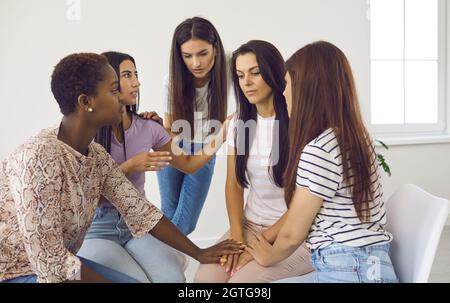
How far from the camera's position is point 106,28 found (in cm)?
152

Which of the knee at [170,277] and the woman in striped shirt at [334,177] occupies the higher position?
the woman in striped shirt at [334,177]

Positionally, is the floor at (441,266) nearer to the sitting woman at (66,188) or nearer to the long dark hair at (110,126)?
the sitting woman at (66,188)

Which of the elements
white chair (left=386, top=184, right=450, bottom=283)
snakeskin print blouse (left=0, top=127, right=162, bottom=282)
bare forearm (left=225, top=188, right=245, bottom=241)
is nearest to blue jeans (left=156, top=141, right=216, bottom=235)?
bare forearm (left=225, top=188, right=245, bottom=241)

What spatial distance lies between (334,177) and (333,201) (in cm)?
7

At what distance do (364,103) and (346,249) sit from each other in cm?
62

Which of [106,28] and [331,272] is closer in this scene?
[331,272]

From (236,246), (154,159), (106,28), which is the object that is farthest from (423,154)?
(106,28)

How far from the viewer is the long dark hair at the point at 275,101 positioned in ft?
4.80

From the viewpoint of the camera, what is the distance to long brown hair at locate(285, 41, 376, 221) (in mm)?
1197

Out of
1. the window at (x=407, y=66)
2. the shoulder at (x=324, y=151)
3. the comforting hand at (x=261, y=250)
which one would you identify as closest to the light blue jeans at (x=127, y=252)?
the comforting hand at (x=261, y=250)

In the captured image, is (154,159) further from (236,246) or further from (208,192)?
(236,246)

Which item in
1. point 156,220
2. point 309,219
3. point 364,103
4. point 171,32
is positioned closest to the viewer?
point 309,219

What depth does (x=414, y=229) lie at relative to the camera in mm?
1287

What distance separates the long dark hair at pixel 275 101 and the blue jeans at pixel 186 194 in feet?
0.47
